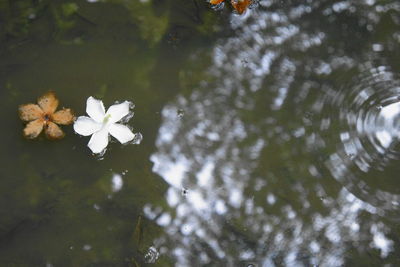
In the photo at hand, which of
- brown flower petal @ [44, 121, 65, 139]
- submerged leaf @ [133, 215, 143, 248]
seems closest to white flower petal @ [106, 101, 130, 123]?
brown flower petal @ [44, 121, 65, 139]

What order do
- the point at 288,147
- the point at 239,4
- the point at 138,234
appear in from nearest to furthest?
the point at 138,234 → the point at 288,147 → the point at 239,4

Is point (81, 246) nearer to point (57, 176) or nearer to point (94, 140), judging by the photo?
point (57, 176)

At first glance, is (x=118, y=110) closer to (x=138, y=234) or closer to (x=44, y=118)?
(x=44, y=118)

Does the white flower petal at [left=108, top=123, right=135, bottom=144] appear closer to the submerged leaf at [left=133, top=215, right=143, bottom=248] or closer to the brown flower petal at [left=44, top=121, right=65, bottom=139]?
the brown flower petal at [left=44, top=121, right=65, bottom=139]

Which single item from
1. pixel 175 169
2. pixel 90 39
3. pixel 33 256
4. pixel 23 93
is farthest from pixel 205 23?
pixel 33 256

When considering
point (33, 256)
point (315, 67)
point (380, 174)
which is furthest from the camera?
point (315, 67)

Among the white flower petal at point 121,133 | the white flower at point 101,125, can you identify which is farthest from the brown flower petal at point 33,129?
the white flower petal at point 121,133

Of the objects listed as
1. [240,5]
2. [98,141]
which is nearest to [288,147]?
[240,5]
